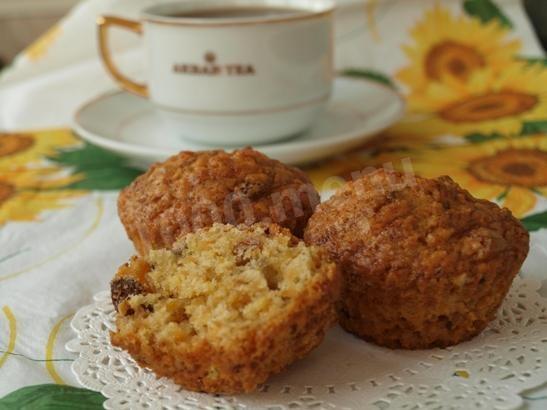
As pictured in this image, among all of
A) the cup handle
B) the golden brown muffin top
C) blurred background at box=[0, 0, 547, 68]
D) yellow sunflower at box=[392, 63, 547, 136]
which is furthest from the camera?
blurred background at box=[0, 0, 547, 68]

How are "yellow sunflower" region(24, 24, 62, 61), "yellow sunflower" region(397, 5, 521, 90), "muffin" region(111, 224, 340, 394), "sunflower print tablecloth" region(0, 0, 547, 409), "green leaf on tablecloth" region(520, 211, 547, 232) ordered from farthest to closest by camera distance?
1. "yellow sunflower" region(24, 24, 62, 61)
2. "yellow sunflower" region(397, 5, 521, 90)
3. "green leaf on tablecloth" region(520, 211, 547, 232)
4. "sunflower print tablecloth" region(0, 0, 547, 409)
5. "muffin" region(111, 224, 340, 394)

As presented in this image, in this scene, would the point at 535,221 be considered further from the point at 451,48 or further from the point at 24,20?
the point at 24,20

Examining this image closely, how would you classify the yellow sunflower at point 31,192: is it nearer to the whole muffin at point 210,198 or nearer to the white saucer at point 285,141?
the white saucer at point 285,141

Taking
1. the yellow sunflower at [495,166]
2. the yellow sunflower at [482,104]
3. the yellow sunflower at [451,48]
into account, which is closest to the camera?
the yellow sunflower at [495,166]

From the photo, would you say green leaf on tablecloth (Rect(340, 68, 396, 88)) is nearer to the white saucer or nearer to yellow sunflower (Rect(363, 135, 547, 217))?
the white saucer

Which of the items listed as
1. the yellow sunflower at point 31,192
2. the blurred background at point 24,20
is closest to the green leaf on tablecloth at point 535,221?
the yellow sunflower at point 31,192

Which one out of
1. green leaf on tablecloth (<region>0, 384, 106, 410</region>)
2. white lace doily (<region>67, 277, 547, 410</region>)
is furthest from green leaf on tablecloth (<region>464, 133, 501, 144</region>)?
green leaf on tablecloth (<region>0, 384, 106, 410</region>)
